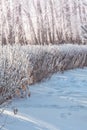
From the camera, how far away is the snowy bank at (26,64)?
555 centimetres

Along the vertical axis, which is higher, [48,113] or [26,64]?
[26,64]

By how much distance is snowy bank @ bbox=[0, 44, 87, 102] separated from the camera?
555cm

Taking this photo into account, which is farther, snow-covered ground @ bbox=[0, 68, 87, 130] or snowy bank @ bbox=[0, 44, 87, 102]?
snowy bank @ bbox=[0, 44, 87, 102]

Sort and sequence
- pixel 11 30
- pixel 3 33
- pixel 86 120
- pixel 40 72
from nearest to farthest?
1. pixel 86 120
2. pixel 40 72
3. pixel 3 33
4. pixel 11 30

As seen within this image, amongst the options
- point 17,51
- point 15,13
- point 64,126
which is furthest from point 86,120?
point 15,13

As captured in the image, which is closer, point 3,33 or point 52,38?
point 3,33

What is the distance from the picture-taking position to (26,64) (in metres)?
6.98

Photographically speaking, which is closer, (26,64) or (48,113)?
(48,113)

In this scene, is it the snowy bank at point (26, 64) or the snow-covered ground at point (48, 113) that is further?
the snowy bank at point (26, 64)

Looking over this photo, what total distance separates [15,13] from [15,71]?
21757 mm

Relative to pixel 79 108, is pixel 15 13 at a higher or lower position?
higher

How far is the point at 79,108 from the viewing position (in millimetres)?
5418

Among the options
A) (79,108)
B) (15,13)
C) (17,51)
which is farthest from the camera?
(15,13)

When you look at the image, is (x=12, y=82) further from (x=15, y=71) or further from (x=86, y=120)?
(x=86, y=120)
